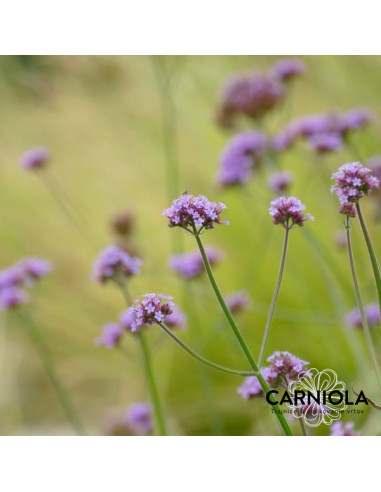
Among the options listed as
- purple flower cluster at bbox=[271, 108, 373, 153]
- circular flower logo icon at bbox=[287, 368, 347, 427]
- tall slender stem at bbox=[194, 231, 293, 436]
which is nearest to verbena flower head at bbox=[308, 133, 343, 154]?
purple flower cluster at bbox=[271, 108, 373, 153]

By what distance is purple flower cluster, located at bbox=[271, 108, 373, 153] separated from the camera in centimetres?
90

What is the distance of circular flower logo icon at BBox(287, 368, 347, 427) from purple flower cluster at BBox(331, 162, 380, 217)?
0.18 meters

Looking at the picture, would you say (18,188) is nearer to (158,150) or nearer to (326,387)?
(158,150)

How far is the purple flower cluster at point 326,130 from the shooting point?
0.90 metres

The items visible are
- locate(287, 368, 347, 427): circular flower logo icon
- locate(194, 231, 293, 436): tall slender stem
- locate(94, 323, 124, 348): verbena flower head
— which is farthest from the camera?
locate(94, 323, 124, 348): verbena flower head

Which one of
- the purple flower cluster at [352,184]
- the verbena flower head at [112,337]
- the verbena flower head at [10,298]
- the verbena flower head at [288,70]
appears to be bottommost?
the purple flower cluster at [352,184]

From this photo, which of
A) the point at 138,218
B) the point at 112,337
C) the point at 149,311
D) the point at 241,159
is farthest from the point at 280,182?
the point at 138,218

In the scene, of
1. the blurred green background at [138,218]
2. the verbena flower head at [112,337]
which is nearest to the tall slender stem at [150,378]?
the verbena flower head at [112,337]

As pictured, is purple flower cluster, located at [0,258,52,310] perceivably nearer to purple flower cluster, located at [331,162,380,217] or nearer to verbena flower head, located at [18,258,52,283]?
verbena flower head, located at [18,258,52,283]

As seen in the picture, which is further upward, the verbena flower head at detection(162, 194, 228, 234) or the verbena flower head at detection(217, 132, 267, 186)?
the verbena flower head at detection(217, 132, 267, 186)

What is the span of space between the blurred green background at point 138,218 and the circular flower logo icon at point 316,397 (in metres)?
0.49

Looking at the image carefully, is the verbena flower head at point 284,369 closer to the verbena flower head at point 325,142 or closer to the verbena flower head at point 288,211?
the verbena flower head at point 288,211

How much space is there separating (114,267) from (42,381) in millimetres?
923
